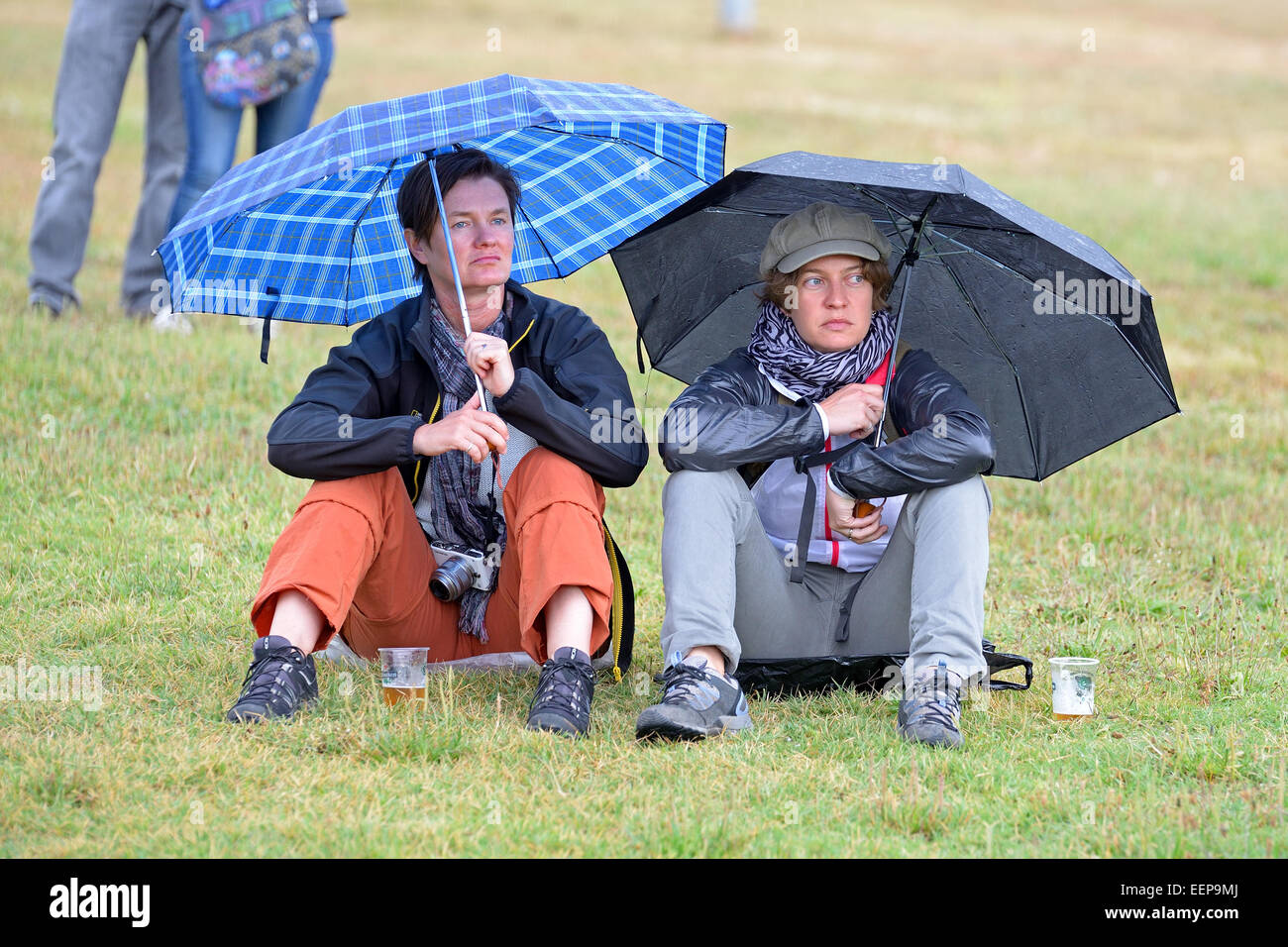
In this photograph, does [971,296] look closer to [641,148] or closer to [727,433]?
[727,433]

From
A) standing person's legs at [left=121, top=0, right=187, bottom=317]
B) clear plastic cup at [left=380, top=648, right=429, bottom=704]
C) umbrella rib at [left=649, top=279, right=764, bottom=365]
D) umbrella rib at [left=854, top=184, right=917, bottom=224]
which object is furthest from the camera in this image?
standing person's legs at [left=121, top=0, right=187, bottom=317]

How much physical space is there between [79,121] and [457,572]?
15.8ft

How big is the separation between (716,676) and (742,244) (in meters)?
1.36

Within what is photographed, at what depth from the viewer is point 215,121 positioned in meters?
7.83

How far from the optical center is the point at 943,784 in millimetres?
3725

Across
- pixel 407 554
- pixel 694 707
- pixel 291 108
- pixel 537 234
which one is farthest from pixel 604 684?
pixel 291 108

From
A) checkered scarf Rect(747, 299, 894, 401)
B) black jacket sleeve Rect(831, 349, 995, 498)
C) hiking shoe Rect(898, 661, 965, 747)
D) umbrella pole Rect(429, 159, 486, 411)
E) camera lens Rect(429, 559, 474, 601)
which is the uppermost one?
umbrella pole Rect(429, 159, 486, 411)

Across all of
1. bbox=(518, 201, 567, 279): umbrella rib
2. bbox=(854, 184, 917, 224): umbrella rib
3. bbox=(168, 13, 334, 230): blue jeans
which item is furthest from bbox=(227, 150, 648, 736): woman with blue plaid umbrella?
bbox=(168, 13, 334, 230): blue jeans

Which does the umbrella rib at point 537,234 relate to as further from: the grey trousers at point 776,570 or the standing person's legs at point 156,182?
the standing person's legs at point 156,182

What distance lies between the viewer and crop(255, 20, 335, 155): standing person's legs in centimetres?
807

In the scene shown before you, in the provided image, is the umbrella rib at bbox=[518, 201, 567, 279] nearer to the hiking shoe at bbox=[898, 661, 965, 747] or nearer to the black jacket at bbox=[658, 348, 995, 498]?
the black jacket at bbox=[658, 348, 995, 498]

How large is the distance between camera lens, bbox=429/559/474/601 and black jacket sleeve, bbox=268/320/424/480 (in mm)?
412
